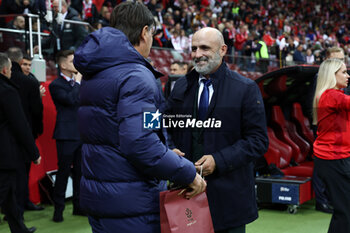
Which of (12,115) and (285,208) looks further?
(285,208)

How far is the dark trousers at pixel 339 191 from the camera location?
3713 mm

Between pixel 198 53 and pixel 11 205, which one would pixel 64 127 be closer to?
pixel 11 205

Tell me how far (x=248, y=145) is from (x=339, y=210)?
151 centimetres

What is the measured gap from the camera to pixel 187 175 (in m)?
2.08

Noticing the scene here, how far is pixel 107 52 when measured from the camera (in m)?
2.08

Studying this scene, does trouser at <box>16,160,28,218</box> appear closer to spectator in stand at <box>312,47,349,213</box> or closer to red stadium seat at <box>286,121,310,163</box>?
spectator in stand at <box>312,47,349,213</box>

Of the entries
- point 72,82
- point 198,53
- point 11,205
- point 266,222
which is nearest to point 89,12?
point 72,82

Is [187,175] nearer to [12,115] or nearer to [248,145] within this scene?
[248,145]

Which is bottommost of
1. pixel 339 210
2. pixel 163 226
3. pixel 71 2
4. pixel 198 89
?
pixel 339 210

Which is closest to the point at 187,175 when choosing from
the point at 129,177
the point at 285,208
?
the point at 129,177

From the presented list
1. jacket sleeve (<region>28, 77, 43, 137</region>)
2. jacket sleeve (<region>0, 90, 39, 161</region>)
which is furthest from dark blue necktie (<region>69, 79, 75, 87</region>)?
jacket sleeve (<region>0, 90, 39, 161</region>)

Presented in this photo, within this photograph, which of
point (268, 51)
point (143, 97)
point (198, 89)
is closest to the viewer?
point (143, 97)

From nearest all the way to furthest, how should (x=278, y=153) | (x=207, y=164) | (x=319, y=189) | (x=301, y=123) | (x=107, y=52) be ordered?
(x=107, y=52) < (x=207, y=164) < (x=319, y=189) < (x=278, y=153) < (x=301, y=123)

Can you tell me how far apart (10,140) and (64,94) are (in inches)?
48.0
